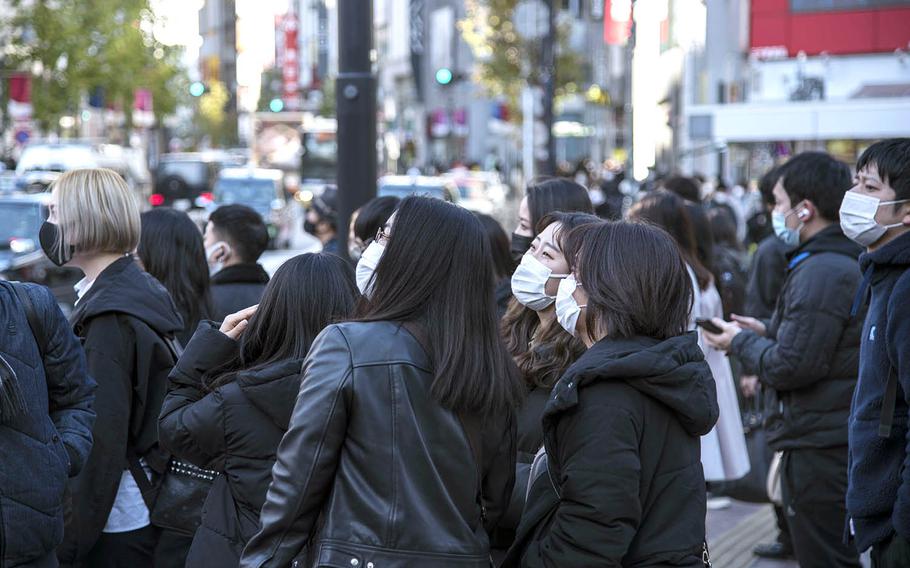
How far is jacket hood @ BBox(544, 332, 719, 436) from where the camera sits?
3189mm

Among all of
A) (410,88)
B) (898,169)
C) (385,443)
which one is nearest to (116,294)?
(385,443)

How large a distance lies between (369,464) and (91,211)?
2.16 m

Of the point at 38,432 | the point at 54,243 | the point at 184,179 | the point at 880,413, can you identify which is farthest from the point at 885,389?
the point at 184,179

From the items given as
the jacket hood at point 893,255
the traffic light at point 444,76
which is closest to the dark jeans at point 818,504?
the jacket hood at point 893,255

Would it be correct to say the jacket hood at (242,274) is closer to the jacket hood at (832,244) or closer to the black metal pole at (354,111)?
the black metal pole at (354,111)

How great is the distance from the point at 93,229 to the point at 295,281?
1.35 m

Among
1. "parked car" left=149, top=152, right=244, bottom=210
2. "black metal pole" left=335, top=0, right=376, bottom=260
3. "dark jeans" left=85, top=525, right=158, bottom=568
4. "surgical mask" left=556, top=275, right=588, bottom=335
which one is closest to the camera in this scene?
"surgical mask" left=556, top=275, right=588, bottom=335

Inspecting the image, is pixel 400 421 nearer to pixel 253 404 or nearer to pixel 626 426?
pixel 626 426

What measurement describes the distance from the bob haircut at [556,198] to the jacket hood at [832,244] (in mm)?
957

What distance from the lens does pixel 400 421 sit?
3131 mm

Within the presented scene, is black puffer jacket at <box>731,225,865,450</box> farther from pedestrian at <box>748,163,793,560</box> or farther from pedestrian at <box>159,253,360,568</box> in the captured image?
pedestrian at <box>159,253,360,568</box>

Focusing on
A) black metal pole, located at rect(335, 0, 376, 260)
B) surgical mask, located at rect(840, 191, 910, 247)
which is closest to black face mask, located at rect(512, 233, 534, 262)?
surgical mask, located at rect(840, 191, 910, 247)

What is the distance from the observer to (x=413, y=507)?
3.12 meters

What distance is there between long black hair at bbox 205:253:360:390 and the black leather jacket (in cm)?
62
